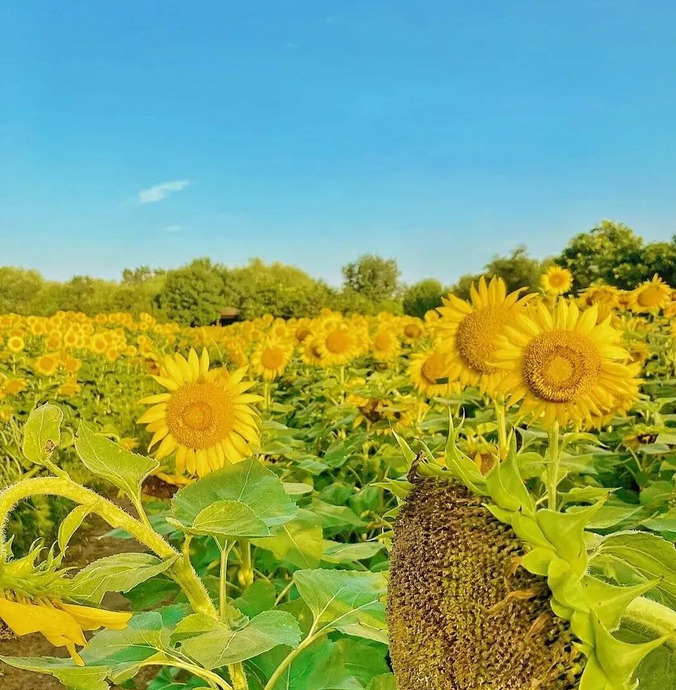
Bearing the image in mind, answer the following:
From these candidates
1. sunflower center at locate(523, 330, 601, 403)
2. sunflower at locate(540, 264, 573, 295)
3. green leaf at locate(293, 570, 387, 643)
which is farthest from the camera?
sunflower at locate(540, 264, 573, 295)

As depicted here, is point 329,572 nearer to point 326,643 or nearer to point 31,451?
point 326,643

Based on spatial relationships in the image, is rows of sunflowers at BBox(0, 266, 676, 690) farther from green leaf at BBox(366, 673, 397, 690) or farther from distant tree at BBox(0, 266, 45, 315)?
distant tree at BBox(0, 266, 45, 315)

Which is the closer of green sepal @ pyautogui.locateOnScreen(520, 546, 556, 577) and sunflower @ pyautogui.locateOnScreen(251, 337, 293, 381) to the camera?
green sepal @ pyautogui.locateOnScreen(520, 546, 556, 577)

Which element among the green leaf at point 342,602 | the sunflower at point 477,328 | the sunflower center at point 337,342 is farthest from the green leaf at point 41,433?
the sunflower center at point 337,342

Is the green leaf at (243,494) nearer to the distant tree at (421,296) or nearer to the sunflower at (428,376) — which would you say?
the sunflower at (428,376)

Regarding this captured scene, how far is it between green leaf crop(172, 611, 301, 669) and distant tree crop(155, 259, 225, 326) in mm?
29244

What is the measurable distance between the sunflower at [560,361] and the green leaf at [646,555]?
54.5 inches

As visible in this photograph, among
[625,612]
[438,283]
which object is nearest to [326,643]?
[625,612]

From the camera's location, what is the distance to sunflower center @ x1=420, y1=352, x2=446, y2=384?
3.52 m

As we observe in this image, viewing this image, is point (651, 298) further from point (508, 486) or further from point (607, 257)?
point (607, 257)

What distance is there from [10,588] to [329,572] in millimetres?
520

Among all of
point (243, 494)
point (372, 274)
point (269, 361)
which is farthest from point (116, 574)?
point (372, 274)

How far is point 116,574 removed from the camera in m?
0.86

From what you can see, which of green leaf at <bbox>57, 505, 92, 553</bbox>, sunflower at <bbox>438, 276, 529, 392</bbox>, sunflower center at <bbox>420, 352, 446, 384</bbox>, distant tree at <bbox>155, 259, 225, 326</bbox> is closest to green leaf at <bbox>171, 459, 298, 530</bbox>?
green leaf at <bbox>57, 505, 92, 553</bbox>
